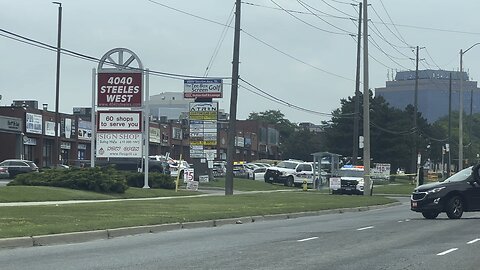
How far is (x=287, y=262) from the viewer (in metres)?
13.9

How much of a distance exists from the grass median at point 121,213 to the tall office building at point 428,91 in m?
114

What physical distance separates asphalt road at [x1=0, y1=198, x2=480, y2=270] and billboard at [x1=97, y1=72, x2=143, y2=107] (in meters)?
17.4

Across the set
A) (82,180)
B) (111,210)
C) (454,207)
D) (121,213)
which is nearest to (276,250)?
(121,213)

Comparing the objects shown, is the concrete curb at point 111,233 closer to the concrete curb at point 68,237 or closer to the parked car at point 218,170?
the concrete curb at point 68,237

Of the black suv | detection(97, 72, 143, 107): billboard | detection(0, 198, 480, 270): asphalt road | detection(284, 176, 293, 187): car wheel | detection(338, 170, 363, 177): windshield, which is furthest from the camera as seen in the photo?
detection(284, 176, 293, 187): car wheel

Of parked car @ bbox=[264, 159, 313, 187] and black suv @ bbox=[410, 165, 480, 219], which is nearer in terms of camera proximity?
black suv @ bbox=[410, 165, 480, 219]

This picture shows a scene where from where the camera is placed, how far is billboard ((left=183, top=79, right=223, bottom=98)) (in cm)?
4888

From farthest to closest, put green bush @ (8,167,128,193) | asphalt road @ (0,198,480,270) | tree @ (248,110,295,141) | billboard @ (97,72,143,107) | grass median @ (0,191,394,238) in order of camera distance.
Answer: tree @ (248,110,295,141) < billboard @ (97,72,143,107) < green bush @ (8,167,128,193) < grass median @ (0,191,394,238) < asphalt road @ (0,198,480,270)

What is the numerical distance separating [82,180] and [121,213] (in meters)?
11.3

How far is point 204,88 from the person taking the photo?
1930 inches

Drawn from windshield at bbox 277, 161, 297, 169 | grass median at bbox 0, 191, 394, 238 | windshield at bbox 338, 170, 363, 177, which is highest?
windshield at bbox 277, 161, 297, 169

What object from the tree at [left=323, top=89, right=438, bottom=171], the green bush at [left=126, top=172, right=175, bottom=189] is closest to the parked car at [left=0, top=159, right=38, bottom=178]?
the green bush at [left=126, top=172, right=175, bottom=189]

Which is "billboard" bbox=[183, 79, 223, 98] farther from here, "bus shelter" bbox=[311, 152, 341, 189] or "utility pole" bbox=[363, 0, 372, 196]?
"utility pole" bbox=[363, 0, 372, 196]

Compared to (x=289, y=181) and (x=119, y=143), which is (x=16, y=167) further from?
(x=289, y=181)
